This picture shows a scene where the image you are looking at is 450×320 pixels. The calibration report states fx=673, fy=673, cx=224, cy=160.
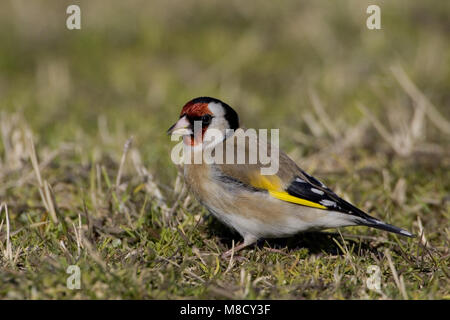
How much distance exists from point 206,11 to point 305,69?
2.32 m

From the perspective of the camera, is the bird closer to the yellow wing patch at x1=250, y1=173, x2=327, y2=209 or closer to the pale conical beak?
the yellow wing patch at x1=250, y1=173, x2=327, y2=209

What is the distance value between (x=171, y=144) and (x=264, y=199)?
2.42m

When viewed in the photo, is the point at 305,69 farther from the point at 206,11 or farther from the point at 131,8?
the point at 131,8

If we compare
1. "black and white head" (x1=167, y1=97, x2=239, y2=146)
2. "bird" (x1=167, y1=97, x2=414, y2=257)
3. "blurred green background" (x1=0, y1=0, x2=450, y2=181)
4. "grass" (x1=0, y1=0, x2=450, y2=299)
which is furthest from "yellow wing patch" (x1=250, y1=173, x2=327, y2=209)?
"blurred green background" (x1=0, y1=0, x2=450, y2=181)

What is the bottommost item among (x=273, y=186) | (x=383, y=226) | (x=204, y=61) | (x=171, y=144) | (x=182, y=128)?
(x=383, y=226)

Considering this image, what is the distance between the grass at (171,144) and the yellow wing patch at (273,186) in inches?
14.2

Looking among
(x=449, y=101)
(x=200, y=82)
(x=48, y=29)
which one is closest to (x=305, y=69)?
(x=200, y=82)

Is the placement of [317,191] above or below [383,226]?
above

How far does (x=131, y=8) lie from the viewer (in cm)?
1055

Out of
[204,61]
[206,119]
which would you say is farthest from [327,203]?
[204,61]

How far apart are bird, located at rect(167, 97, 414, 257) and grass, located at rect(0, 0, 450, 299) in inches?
8.1

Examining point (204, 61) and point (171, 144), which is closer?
point (171, 144)

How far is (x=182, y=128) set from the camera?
4816 mm

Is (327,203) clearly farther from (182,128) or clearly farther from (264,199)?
(182,128)
